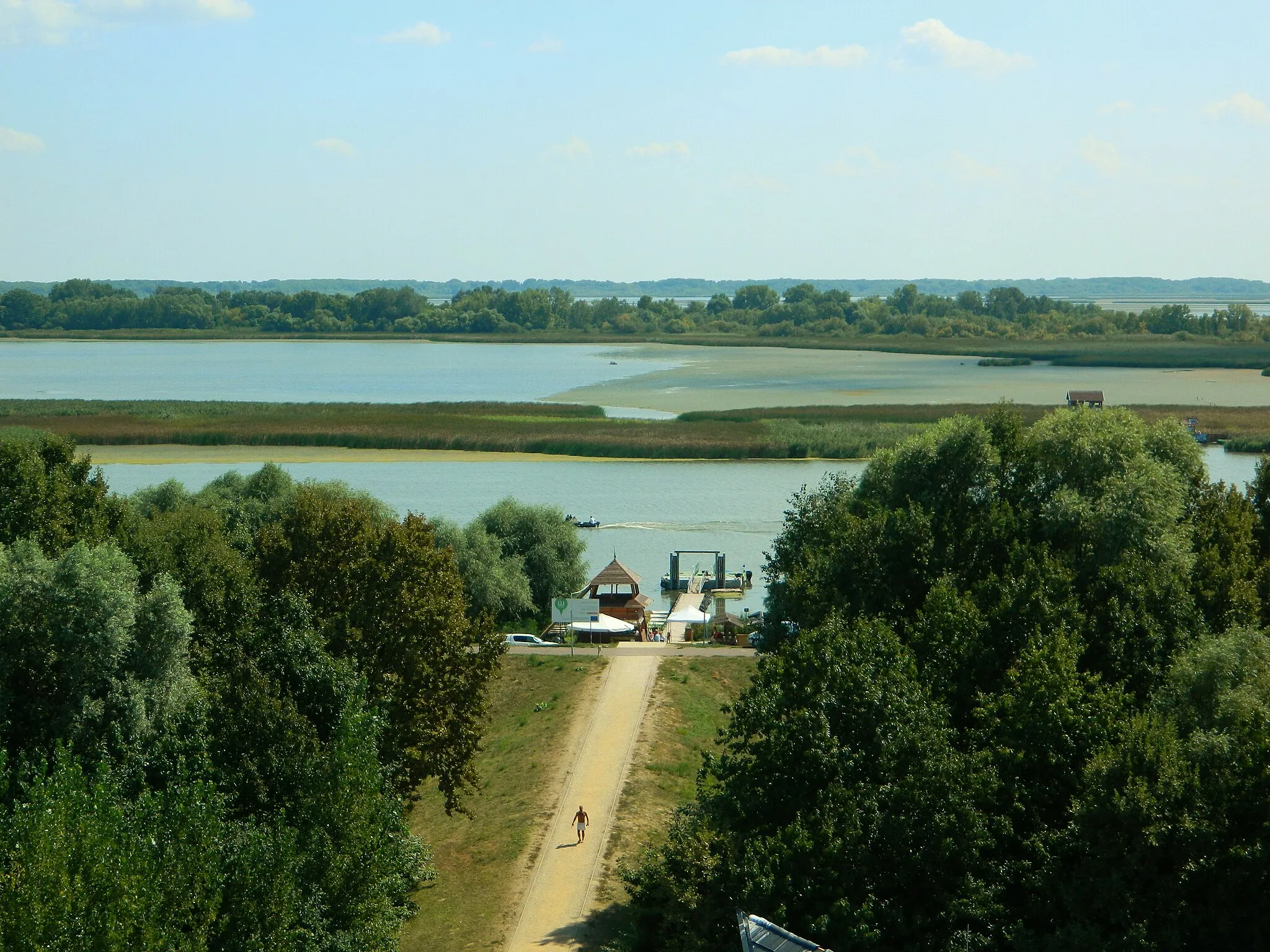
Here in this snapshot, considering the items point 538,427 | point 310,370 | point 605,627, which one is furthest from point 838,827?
point 310,370

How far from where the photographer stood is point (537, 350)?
18350cm

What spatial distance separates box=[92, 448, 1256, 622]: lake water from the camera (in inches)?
2162

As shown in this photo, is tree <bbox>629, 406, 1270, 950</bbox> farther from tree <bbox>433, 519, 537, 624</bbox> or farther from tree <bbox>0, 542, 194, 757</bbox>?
tree <bbox>433, 519, 537, 624</bbox>

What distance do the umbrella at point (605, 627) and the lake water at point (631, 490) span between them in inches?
297

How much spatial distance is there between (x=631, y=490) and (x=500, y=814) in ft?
135

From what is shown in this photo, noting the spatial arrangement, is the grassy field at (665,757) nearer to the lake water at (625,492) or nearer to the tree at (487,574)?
the tree at (487,574)

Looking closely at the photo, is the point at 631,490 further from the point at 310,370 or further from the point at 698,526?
the point at 310,370

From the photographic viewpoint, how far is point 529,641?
40906 millimetres

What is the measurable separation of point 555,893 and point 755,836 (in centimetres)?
547

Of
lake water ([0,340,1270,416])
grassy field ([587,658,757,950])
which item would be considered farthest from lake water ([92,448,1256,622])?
lake water ([0,340,1270,416])

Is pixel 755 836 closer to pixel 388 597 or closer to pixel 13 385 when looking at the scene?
pixel 388 597

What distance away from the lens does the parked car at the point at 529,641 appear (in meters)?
40.4

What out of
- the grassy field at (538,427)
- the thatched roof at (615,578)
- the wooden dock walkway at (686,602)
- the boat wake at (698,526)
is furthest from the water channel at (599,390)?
the thatched roof at (615,578)

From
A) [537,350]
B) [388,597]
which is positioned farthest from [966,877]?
[537,350]
